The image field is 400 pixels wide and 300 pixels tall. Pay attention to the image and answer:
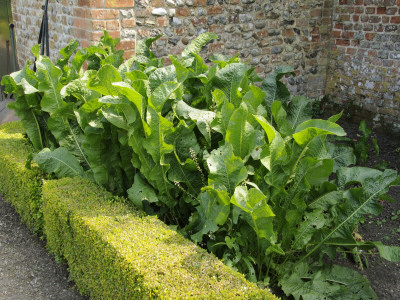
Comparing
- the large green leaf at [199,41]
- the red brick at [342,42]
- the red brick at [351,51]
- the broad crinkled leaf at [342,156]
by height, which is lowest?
the broad crinkled leaf at [342,156]

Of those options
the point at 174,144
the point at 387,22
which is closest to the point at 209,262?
the point at 174,144

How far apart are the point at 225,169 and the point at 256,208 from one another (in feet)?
1.10

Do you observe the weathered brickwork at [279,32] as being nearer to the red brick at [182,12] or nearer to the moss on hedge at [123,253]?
the red brick at [182,12]

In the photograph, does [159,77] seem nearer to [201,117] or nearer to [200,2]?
[201,117]

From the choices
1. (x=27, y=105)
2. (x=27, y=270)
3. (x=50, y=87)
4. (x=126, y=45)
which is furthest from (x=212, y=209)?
(x=126, y=45)

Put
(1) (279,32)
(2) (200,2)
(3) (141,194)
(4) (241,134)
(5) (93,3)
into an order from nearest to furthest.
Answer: (4) (241,134) → (3) (141,194) → (5) (93,3) → (2) (200,2) → (1) (279,32)

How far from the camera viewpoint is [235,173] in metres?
2.62

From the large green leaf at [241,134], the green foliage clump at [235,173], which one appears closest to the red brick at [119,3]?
the green foliage clump at [235,173]

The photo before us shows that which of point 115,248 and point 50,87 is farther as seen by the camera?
point 50,87

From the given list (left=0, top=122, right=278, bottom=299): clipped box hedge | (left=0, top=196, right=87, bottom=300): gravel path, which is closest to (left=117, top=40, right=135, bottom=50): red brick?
(left=0, top=122, right=278, bottom=299): clipped box hedge

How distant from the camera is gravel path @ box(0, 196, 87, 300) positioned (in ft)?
10.4

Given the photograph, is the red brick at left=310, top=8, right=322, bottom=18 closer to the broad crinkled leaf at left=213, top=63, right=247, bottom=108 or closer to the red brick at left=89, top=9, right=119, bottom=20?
the red brick at left=89, top=9, right=119, bottom=20

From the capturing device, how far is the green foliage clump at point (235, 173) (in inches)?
104

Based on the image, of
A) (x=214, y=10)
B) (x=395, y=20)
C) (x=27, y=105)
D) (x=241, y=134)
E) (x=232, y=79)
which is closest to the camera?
(x=241, y=134)
